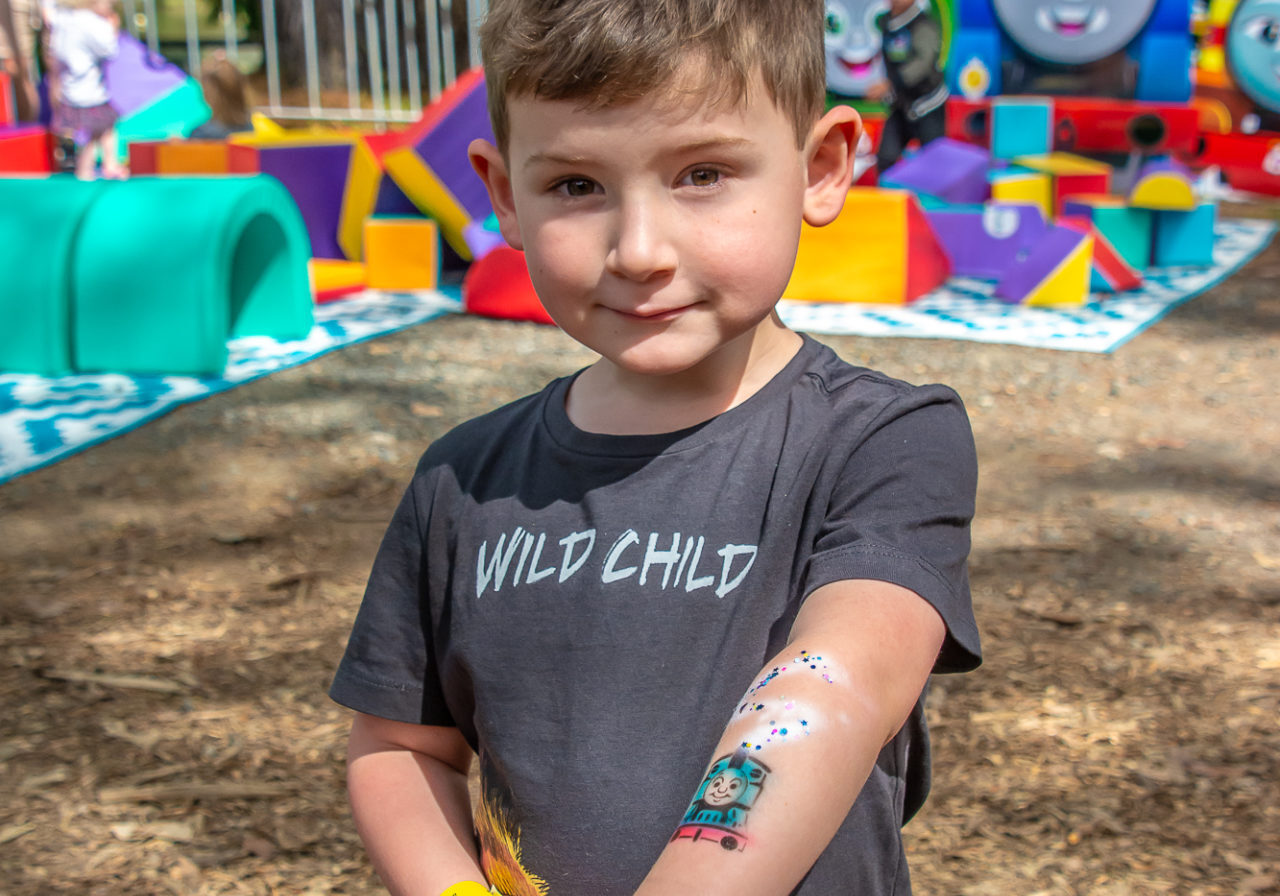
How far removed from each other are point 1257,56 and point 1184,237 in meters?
4.09

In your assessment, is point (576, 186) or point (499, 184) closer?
Result: point (576, 186)

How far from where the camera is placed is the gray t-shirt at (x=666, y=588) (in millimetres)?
1065

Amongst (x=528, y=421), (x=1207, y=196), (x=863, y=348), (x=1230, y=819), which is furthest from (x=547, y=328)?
(x=1207, y=196)

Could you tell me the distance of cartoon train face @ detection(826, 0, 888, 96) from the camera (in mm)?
11117

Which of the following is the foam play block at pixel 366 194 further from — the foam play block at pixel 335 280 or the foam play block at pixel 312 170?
the foam play block at pixel 335 280

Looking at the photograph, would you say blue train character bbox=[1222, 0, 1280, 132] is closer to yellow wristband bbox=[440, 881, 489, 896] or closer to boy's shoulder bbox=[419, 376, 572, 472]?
boy's shoulder bbox=[419, 376, 572, 472]

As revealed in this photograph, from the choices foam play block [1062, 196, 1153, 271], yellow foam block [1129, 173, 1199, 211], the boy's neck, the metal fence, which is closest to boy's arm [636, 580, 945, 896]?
the boy's neck

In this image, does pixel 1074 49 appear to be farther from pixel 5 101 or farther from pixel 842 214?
pixel 5 101

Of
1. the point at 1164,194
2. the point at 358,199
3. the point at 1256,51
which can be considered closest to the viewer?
the point at 358,199

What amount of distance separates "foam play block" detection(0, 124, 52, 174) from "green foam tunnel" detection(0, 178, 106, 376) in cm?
548

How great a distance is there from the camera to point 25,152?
10133 mm

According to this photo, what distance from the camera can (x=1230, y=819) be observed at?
2.04 metres

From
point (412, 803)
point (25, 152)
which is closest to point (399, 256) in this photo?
point (25, 152)

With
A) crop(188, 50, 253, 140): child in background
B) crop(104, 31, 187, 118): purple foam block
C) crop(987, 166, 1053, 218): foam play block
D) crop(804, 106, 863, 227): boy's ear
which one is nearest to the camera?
crop(804, 106, 863, 227): boy's ear
